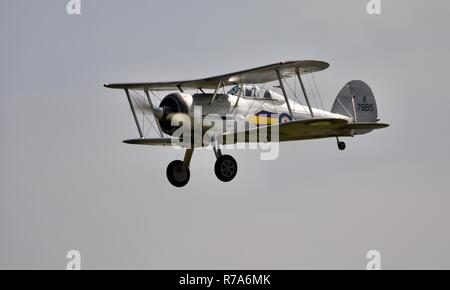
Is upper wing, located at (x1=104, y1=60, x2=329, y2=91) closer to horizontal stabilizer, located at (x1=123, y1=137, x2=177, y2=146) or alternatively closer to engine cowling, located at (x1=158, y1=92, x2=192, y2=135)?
engine cowling, located at (x1=158, y1=92, x2=192, y2=135)

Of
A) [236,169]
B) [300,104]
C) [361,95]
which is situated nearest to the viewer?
[236,169]

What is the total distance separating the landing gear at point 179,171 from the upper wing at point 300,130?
124cm

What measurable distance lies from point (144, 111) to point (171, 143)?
1.09 meters

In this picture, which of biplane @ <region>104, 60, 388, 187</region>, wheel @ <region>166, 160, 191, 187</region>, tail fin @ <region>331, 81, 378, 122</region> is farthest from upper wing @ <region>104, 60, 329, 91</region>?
tail fin @ <region>331, 81, 378, 122</region>

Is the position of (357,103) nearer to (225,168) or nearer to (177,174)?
(225,168)

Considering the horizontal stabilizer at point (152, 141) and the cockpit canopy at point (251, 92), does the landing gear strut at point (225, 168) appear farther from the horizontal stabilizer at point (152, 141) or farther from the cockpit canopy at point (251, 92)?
the cockpit canopy at point (251, 92)

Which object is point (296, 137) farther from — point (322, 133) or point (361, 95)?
point (361, 95)

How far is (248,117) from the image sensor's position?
2573cm

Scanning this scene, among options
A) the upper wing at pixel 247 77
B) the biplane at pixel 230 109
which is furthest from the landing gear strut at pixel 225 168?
the upper wing at pixel 247 77

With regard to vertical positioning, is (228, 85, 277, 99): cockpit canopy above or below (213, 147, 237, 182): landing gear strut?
above

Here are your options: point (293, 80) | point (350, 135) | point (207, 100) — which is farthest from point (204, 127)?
point (350, 135)

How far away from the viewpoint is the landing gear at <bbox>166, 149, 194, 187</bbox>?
25953 millimetres

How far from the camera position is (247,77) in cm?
2542

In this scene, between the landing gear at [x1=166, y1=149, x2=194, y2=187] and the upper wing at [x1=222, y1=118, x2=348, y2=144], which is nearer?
the upper wing at [x1=222, y1=118, x2=348, y2=144]
